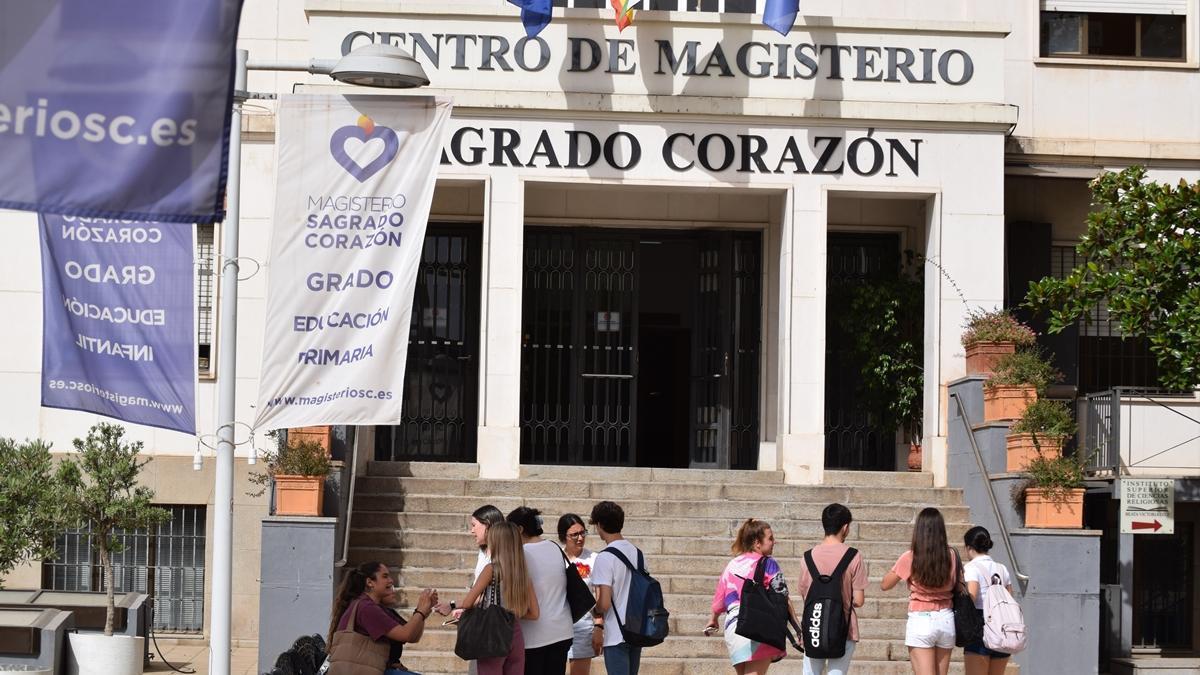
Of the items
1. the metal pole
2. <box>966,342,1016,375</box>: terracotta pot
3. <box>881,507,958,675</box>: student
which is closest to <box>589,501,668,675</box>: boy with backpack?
<box>881,507,958,675</box>: student

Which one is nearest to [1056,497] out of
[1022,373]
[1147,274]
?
[1022,373]

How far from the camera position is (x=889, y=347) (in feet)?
68.7

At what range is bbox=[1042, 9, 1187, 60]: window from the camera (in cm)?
2169

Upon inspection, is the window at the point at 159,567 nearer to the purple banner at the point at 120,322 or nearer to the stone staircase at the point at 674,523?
the stone staircase at the point at 674,523

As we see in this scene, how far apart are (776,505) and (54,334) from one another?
347 inches

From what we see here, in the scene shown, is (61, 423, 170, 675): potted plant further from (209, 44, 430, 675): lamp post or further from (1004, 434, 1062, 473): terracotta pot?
(1004, 434, 1062, 473): terracotta pot

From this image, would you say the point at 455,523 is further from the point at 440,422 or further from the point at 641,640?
the point at 641,640

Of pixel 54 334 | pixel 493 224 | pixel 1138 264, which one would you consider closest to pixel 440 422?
pixel 493 224

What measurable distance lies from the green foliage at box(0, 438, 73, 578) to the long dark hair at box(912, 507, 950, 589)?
807 cm

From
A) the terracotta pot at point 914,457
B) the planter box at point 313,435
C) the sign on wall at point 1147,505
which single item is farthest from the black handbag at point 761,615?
the terracotta pot at point 914,457

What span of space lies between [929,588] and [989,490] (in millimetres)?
5108

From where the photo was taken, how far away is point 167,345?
1130 centimetres

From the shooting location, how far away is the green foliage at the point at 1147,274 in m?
16.4

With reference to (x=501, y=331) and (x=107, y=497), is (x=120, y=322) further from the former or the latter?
(x=501, y=331)
